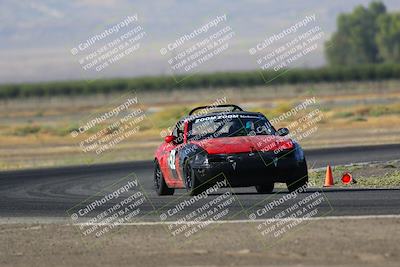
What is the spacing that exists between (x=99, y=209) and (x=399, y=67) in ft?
457

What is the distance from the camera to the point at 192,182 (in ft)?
58.1

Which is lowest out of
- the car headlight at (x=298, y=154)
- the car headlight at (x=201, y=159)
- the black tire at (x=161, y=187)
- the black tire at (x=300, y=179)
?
the black tire at (x=300, y=179)

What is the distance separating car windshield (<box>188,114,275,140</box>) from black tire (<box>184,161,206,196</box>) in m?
0.81

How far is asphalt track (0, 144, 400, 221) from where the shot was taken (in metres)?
15.7

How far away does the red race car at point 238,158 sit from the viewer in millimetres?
17469

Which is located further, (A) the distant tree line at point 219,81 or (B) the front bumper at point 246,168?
(A) the distant tree line at point 219,81

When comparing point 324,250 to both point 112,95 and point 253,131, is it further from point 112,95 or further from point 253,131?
point 112,95

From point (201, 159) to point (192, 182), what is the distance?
42 centimetres

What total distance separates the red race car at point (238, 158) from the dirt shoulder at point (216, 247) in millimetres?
3524

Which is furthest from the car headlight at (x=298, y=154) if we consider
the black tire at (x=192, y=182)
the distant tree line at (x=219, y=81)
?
the distant tree line at (x=219, y=81)

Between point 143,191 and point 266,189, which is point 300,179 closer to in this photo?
point 266,189

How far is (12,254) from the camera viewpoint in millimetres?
12375

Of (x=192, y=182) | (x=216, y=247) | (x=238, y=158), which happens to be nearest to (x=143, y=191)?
(x=192, y=182)

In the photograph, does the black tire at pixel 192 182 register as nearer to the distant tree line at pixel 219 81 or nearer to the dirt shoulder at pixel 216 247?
the dirt shoulder at pixel 216 247
